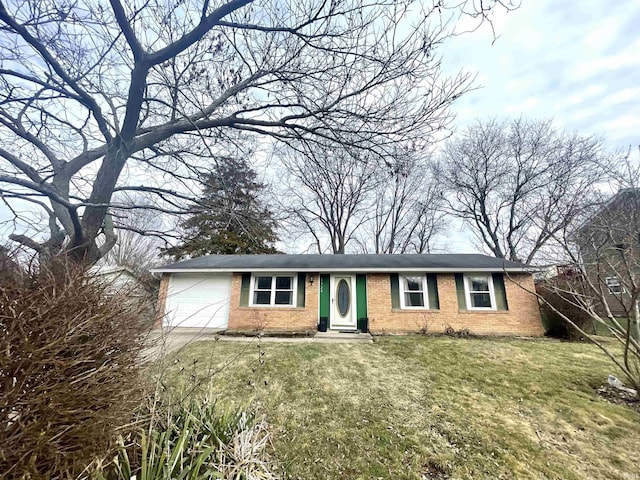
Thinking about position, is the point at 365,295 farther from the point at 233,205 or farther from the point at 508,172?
the point at 508,172

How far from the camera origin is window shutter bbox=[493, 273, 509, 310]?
929 centimetres

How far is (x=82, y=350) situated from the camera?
150cm

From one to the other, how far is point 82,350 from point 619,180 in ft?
28.0

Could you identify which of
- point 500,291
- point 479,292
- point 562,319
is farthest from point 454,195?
point 562,319

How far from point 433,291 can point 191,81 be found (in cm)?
946

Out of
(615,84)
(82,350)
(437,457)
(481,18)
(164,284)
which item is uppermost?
(615,84)

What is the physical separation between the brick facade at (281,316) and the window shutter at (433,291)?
4.19m

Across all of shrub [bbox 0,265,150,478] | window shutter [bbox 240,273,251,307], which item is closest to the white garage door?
window shutter [bbox 240,273,251,307]

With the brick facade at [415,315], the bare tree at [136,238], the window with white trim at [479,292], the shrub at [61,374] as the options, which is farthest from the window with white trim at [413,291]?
the shrub at [61,374]

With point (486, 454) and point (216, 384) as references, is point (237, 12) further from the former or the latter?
point (486, 454)

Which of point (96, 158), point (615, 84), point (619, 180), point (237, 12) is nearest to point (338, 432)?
point (96, 158)

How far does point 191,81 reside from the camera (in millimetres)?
3590

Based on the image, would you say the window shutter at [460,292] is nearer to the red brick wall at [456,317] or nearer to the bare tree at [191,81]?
the red brick wall at [456,317]

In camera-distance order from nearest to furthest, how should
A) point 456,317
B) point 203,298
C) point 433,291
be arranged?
1. point 456,317
2. point 433,291
3. point 203,298
